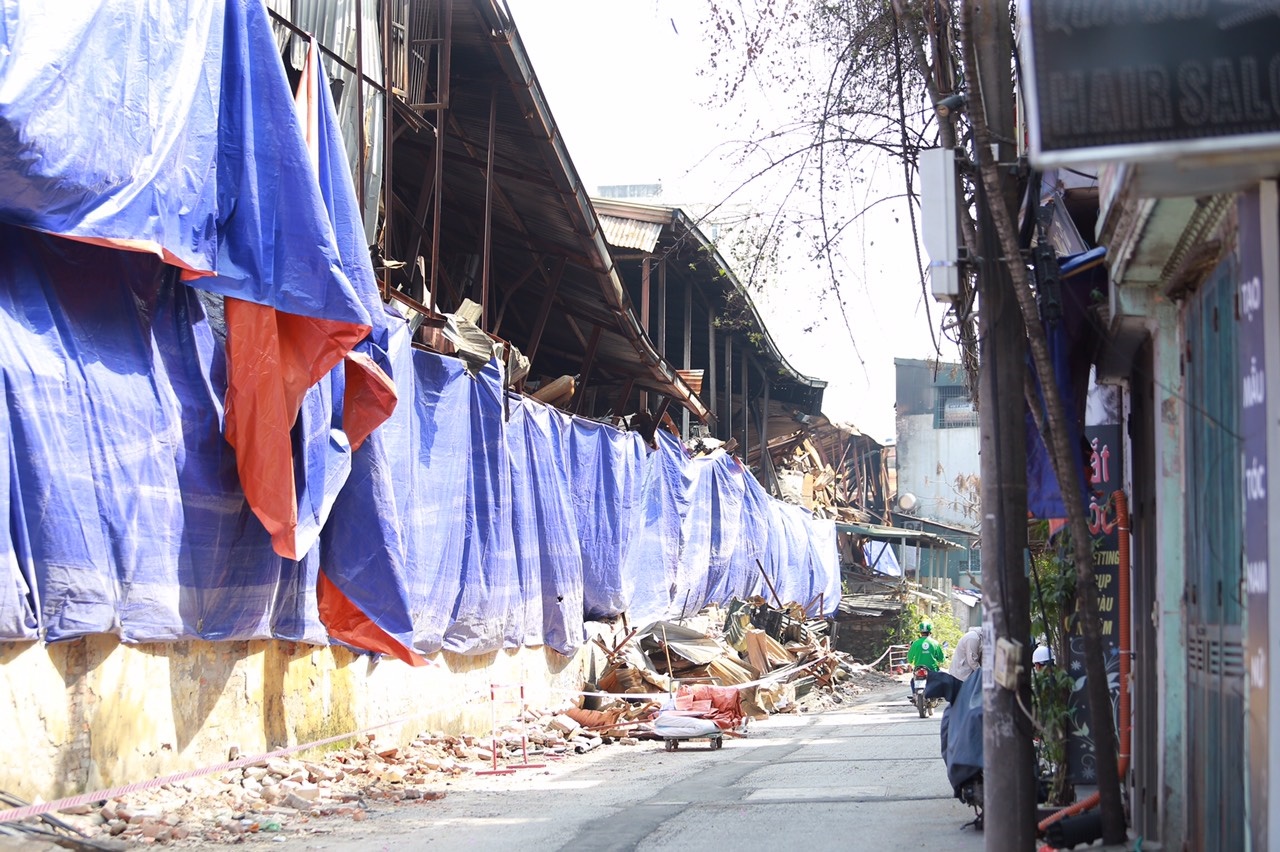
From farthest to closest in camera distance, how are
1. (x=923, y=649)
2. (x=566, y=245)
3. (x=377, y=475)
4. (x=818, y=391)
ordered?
1. (x=818, y=391)
2. (x=923, y=649)
3. (x=566, y=245)
4. (x=377, y=475)

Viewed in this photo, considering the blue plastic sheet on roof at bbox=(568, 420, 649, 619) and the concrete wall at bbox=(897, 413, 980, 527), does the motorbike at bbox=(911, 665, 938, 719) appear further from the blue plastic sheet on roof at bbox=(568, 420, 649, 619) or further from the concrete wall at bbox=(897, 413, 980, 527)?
the concrete wall at bbox=(897, 413, 980, 527)

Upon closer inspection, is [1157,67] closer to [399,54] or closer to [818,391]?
[399,54]

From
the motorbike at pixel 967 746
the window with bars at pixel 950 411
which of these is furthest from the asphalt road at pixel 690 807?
the window with bars at pixel 950 411

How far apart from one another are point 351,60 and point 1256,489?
36.1 feet

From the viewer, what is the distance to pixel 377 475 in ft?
35.7

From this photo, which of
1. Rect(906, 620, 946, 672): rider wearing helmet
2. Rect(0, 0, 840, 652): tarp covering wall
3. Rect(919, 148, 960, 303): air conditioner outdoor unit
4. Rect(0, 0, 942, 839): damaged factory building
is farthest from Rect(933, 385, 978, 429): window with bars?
Rect(919, 148, 960, 303): air conditioner outdoor unit

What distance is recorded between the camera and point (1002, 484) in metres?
6.63

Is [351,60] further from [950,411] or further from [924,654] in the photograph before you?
[950,411]

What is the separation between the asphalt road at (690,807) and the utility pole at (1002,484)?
1.71 m

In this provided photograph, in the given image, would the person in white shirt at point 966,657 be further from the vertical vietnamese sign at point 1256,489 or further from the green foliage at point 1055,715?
the vertical vietnamese sign at point 1256,489

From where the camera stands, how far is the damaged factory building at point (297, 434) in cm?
766

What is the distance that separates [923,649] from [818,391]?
1252cm

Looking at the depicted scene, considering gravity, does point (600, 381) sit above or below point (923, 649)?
above

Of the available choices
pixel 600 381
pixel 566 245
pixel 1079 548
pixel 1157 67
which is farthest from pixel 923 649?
pixel 1157 67
